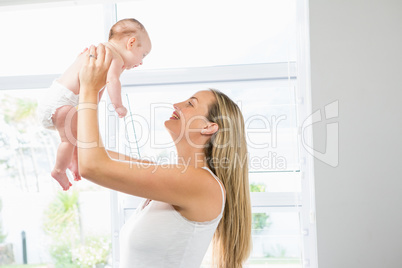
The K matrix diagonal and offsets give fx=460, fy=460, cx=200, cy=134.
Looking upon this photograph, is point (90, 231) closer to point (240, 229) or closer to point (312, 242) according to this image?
point (312, 242)

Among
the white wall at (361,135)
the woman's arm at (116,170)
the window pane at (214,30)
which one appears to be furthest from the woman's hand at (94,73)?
the window pane at (214,30)

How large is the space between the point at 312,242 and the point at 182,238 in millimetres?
1497

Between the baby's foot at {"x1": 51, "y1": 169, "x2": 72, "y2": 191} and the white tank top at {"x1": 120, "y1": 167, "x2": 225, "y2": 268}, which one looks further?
the baby's foot at {"x1": 51, "y1": 169, "x2": 72, "y2": 191}

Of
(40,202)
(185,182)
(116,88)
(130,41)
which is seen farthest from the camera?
(40,202)

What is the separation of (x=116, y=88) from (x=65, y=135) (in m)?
0.29

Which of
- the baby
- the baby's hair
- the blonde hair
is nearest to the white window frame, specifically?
the baby's hair

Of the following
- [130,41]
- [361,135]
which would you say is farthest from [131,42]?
[361,135]

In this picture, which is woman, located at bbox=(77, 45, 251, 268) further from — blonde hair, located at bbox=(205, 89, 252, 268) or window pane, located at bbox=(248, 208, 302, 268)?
window pane, located at bbox=(248, 208, 302, 268)

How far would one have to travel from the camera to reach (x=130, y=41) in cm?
201

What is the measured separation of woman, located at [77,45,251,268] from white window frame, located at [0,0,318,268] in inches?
44.2

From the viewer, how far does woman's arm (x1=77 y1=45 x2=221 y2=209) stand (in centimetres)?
120

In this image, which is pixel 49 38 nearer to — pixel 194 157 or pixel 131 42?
pixel 131 42

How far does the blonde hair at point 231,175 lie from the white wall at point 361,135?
1.06m

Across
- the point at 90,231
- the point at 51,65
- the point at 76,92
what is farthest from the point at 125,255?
the point at 51,65
